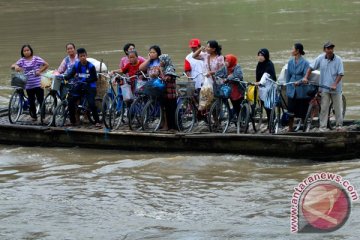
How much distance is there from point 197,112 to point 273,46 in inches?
578

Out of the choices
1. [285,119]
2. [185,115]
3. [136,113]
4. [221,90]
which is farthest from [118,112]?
[285,119]

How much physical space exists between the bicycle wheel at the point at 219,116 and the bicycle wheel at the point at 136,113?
1.21 metres

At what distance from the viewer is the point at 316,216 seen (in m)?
9.59

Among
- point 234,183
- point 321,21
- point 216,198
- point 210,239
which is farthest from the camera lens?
point 321,21

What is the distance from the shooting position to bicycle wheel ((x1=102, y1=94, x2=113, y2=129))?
1336 cm

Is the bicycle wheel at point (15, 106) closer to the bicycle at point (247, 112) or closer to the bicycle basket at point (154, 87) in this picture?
the bicycle basket at point (154, 87)

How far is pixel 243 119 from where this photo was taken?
42.1 ft

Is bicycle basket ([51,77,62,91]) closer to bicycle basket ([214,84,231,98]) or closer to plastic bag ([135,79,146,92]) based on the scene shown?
plastic bag ([135,79,146,92])

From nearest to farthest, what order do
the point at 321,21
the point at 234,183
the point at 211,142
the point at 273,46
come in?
Result: the point at 234,183, the point at 211,142, the point at 273,46, the point at 321,21

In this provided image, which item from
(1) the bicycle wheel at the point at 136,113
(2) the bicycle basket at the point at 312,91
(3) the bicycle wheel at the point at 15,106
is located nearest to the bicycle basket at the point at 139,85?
(1) the bicycle wheel at the point at 136,113

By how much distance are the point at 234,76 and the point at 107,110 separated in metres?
2.46

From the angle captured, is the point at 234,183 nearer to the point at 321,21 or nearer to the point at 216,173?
the point at 216,173

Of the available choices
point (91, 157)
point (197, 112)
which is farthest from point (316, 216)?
point (91, 157)

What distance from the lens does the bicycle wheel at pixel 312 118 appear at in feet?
40.3
